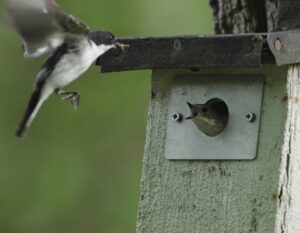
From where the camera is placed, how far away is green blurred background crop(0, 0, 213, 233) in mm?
7703

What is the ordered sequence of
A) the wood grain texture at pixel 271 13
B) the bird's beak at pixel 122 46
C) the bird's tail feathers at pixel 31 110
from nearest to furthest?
the bird's tail feathers at pixel 31 110 → the bird's beak at pixel 122 46 → the wood grain texture at pixel 271 13

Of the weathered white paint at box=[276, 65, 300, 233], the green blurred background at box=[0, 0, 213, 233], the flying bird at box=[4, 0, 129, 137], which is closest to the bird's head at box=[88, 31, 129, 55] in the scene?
Result: the flying bird at box=[4, 0, 129, 137]

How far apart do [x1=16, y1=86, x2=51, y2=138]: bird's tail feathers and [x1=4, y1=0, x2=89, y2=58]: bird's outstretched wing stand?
0.39ft

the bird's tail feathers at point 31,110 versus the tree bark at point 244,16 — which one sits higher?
the tree bark at point 244,16

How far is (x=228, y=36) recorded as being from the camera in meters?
Answer: 3.39

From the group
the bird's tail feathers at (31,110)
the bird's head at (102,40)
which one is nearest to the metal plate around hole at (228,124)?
the bird's head at (102,40)

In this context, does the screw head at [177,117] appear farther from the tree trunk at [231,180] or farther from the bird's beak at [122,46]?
the bird's beak at [122,46]

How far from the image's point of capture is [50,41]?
2975mm

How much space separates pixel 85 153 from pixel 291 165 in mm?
4454

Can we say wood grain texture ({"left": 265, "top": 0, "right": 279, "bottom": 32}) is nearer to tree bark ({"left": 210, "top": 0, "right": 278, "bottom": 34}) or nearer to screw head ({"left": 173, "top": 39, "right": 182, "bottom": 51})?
tree bark ({"left": 210, "top": 0, "right": 278, "bottom": 34})

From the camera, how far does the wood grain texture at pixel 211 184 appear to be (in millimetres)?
3430

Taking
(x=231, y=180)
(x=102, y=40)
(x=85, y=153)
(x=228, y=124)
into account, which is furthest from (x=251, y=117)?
(x=85, y=153)

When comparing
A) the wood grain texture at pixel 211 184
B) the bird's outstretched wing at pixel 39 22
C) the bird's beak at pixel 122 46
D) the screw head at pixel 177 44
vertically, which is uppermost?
the screw head at pixel 177 44

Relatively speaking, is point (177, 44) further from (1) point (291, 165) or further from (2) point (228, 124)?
(1) point (291, 165)
